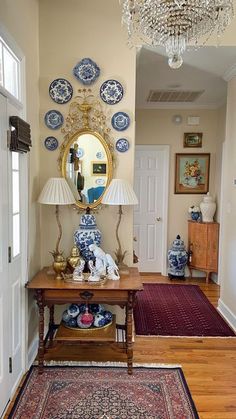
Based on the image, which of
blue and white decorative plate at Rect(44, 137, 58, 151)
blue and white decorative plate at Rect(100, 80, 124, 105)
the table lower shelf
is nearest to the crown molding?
blue and white decorative plate at Rect(100, 80, 124, 105)

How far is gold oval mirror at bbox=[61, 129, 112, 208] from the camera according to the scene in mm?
2951

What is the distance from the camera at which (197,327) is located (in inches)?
134

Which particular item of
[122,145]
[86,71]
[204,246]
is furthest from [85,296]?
[204,246]

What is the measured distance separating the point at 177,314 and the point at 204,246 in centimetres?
158

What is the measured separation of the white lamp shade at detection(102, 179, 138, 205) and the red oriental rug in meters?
1.45

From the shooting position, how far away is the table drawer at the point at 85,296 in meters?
2.49

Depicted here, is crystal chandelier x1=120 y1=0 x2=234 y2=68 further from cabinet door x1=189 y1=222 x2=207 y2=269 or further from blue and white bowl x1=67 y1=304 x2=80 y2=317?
cabinet door x1=189 y1=222 x2=207 y2=269

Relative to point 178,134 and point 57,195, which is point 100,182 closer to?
point 57,195

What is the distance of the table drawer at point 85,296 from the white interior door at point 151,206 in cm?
299

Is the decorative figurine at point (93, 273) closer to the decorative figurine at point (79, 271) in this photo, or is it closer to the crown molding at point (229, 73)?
the decorative figurine at point (79, 271)

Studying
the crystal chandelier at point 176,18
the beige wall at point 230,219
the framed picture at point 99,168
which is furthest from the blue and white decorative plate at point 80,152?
the beige wall at point 230,219

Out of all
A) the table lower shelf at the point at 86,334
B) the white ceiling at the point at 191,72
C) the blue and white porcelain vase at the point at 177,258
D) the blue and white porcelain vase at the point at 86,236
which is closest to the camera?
the table lower shelf at the point at 86,334

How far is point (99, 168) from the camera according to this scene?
2.97m

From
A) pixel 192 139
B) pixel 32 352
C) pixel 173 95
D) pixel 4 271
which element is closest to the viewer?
pixel 4 271
